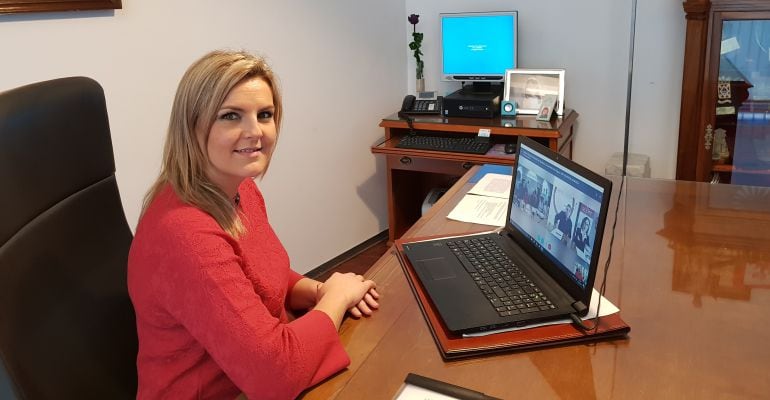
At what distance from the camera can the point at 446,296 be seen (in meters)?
1.14

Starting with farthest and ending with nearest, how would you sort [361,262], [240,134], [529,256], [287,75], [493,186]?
[361,262] → [287,75] → [493,186] → [529,256] → [240,134]

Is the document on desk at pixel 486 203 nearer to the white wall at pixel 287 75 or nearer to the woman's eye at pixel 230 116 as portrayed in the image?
the woman's eye at pixel 230 116

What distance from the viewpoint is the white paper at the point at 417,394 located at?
2.91 ft

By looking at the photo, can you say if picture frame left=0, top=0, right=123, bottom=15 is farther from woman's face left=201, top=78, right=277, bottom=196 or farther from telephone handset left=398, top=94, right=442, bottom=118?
telephone handset left=398, top=94, right=442, bottom=118

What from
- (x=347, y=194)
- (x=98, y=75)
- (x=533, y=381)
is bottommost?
(x=347, y=194)

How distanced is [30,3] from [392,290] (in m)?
1.39

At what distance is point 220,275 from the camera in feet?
3.19

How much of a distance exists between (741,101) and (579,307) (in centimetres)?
198

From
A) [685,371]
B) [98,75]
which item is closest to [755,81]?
[685,371]

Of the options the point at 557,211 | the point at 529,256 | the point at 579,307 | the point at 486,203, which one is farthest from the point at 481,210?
the point at 579,307

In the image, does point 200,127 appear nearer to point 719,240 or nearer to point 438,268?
point 438,268

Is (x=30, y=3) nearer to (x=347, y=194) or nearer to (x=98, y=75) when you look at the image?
(x=98, y=75)

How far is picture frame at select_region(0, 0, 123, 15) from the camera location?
1.77 metres

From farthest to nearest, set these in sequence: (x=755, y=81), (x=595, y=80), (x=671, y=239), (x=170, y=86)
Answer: (x=595, y=80) → (x=755, y=81) → (x=170, y=86) → (x=671, y=239)
